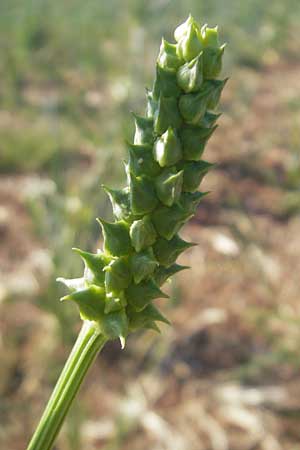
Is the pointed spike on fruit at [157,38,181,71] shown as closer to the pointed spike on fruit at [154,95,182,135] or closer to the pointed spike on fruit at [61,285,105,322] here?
the pointed spike on fruit at [154,95,182,135]

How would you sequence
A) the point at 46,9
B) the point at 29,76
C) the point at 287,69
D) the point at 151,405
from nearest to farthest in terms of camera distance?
the point at 151,405, the point at 29,76, the point at 287,69, the point at 46,9

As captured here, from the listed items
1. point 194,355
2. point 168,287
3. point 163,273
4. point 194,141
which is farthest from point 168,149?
point 168,287

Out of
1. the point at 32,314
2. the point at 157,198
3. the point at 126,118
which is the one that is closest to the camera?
the point at 157,198

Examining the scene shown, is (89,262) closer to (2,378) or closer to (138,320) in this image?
(138,320)

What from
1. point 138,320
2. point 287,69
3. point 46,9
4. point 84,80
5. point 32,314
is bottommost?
→ point 138,320

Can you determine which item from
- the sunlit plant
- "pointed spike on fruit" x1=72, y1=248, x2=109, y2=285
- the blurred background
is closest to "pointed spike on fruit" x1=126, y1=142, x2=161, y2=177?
the sunlit plant

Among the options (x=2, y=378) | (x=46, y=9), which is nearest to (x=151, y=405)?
(x=2, y=378)

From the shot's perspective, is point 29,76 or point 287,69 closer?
point 29,76
